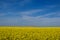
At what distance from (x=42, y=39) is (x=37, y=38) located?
0.43 m

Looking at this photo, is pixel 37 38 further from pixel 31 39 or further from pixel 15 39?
pixel 15 39

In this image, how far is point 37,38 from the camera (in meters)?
7.65

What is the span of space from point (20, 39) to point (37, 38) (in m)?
1.08

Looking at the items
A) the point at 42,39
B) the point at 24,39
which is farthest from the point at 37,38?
the point at 24,39

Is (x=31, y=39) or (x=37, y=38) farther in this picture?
(x=37, y=38)

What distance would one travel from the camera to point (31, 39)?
7.15 m

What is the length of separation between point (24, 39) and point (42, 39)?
100 cm

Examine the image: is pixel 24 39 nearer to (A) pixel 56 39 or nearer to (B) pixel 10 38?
(B) pixel 10 38

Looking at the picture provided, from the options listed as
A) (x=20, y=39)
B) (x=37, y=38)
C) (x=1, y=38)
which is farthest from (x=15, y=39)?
(x=37, y=38)

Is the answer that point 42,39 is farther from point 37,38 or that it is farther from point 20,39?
point 20,39

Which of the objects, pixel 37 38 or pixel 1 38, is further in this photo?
pixel 37 38

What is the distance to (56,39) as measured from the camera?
7.54 meters

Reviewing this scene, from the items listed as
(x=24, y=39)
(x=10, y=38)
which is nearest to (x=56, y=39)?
(x=24, y=39)

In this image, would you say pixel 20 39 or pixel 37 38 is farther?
pixel 37 38
